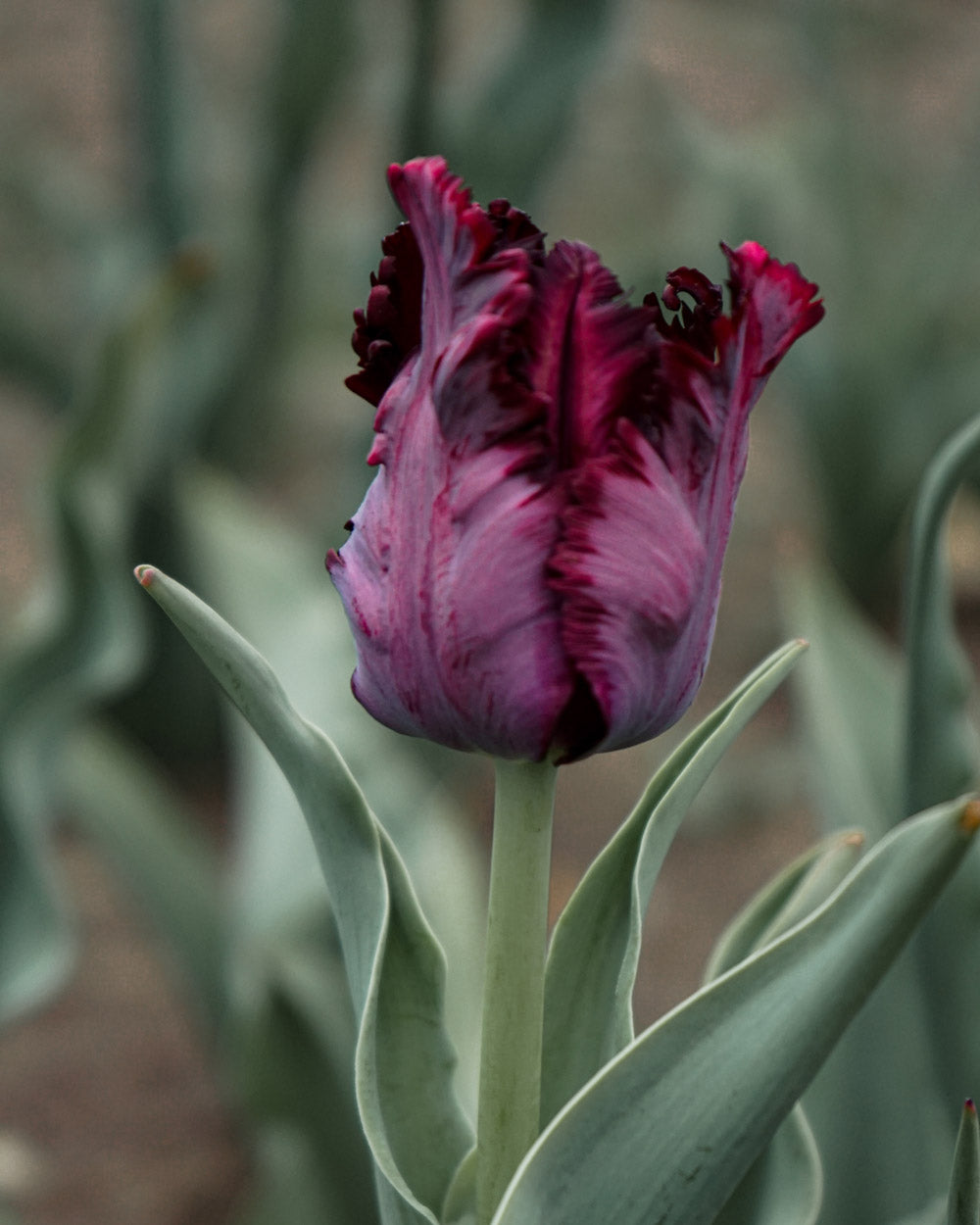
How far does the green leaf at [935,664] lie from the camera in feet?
1.73

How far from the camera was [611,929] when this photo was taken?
0.47m

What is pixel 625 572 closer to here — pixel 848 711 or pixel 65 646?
pixel 848 711

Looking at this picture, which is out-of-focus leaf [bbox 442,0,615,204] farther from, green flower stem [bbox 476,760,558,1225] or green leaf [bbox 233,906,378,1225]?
green flower stem [bbox 476,760,558,1225]

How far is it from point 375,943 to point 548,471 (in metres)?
0.14

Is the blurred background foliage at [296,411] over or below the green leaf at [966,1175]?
over

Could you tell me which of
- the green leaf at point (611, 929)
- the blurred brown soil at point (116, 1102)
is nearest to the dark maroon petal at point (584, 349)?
the green leaf at point (611, 929)

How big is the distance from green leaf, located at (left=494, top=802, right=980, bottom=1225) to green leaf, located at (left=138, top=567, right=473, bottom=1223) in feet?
0.18

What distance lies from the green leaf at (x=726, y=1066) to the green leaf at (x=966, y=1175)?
5 centimetres

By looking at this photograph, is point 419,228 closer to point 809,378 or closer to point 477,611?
point 477,611

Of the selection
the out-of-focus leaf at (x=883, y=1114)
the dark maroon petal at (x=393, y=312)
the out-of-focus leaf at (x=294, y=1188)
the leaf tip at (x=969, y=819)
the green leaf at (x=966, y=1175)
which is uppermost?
the dark maroon petal at (x=393, y=312)

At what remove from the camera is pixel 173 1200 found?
1425mm

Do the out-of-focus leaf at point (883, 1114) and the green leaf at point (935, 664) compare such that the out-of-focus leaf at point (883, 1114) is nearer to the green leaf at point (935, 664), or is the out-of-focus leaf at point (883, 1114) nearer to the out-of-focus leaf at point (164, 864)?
the green leaf at point (935, 664)

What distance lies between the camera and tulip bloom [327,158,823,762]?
0.37 meters

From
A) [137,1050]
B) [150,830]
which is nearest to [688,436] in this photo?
[150,830]
